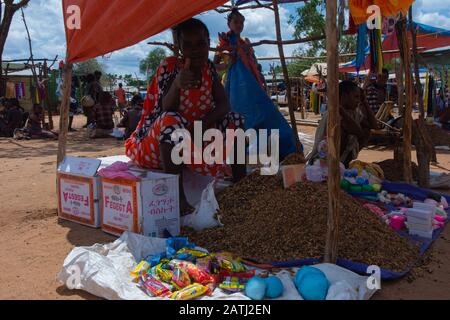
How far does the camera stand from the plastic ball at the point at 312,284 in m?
2.02

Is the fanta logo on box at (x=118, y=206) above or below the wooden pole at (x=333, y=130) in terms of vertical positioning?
below

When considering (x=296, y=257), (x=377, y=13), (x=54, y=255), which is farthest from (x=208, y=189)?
(x=377, y=13)

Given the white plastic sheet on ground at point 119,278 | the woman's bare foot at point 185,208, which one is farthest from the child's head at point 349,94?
the white plastic sheet on ground at point 119,278

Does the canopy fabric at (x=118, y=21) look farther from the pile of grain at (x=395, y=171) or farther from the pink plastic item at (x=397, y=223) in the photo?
the pile of grain at (x=395, y=171)

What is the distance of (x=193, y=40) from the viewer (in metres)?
3.41

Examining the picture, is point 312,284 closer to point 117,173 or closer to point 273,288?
point 273,288

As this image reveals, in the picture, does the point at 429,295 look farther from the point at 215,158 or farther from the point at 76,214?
the point at 76,214

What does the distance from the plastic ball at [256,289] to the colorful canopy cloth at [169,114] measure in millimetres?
1569

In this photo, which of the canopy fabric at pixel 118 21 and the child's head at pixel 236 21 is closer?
the canopy fabric at pixel 118 21

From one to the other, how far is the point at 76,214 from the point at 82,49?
1.29 meters

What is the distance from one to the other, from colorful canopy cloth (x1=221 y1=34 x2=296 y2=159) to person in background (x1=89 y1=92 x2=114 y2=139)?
5.83 meters

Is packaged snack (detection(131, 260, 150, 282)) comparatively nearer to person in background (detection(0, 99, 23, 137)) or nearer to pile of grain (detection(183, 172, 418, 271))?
pile of grain (detection(183, 172, 418, 271))

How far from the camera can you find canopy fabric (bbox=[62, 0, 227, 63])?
117 inches
